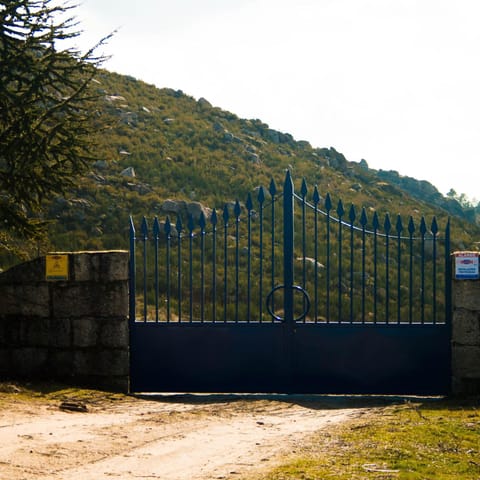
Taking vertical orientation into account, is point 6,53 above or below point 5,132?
above

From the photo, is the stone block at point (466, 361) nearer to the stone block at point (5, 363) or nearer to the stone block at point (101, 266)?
the stone block at point (101, 266)

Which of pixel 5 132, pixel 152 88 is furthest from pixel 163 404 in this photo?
pixel 152 88

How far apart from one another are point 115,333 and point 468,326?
4634mm

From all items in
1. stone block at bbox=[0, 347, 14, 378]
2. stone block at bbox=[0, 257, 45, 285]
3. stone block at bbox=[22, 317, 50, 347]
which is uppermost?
stone block at bbox=[0, 257, 45, 285]

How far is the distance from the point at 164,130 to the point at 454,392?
36894 millimetres

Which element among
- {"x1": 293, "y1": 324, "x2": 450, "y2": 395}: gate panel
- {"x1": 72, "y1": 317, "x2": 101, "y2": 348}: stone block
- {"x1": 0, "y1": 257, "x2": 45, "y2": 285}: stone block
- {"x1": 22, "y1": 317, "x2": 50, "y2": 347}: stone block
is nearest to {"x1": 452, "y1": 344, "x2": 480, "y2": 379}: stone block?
{"x1": 293, "y1": 324, "x2": 450, "y2": 395}: gate panel

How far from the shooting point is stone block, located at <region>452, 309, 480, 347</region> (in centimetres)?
1017

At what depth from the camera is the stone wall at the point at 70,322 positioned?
10.8 meters

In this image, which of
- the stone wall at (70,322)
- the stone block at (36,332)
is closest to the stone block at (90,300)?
the stone wall at (70,322)

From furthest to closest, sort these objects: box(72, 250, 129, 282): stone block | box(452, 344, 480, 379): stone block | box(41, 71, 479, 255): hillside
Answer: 1. box(41, 71, 479, 255): hillside
2. box(72, 250, 129, 282): stone block
3. box(452, 344, 480, 379): stone block

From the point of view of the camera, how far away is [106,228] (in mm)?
30453

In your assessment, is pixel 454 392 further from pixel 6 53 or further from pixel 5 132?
pixel 6 53

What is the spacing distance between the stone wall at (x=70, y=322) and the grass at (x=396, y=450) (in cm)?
367

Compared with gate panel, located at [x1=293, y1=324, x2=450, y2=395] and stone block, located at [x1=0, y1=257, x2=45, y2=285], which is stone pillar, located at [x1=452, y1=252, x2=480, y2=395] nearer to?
gate panel, located at [x1=293, y1=324, x2=450, y2=395]
